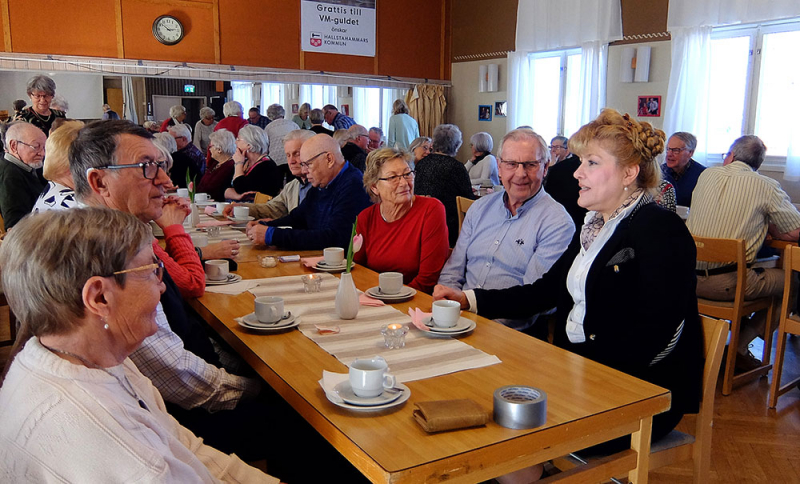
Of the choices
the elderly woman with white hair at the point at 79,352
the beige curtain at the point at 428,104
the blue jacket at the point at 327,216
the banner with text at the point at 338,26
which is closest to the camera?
the elderly woman with white hair at the point at 79,352

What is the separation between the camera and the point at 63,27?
7848 millimetres

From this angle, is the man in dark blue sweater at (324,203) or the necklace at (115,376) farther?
the man in dark blue sweater at (324,203)

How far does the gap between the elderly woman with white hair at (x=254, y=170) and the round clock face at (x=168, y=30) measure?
3733 mm

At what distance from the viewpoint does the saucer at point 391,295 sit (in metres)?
2.36

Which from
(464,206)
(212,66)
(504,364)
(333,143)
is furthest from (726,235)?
(212,66)

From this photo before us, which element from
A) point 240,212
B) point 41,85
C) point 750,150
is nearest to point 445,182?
point 240,212

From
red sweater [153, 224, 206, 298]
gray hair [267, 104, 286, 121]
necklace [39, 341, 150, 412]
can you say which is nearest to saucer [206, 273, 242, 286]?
red sweater [153, 224, 206, 298]

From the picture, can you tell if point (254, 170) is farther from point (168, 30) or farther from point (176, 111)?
point (168, 30)

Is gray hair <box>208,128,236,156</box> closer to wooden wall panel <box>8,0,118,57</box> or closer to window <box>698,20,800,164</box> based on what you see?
wooden wall panel <box>8,0,118,57</box>

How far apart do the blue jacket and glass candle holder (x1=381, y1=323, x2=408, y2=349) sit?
1.60 metres

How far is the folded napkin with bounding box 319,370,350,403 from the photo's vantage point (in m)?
1.48

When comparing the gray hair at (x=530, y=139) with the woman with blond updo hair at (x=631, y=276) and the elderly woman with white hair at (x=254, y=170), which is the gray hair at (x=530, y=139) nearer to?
the woman with blond updo hair at (x=631, y=276)

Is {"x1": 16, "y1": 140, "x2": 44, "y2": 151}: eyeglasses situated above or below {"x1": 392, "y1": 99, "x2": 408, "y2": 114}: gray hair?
below

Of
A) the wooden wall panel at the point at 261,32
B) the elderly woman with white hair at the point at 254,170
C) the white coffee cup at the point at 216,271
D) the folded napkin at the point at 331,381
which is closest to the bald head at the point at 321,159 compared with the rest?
the white coffee cup at the point at 216,271
